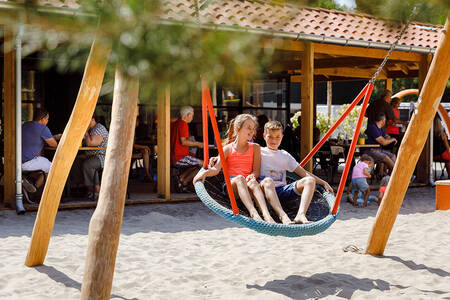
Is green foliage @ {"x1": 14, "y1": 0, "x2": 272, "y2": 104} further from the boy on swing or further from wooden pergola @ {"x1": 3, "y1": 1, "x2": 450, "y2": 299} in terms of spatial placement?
the boy on swing

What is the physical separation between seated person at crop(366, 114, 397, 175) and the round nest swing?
4.32 meters

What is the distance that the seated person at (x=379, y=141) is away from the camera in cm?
927

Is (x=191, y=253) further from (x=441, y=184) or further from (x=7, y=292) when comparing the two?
(x=441, y=184)

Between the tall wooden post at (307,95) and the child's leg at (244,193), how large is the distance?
3.87m

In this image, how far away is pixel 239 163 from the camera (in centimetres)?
520

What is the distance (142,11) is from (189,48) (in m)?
0.14

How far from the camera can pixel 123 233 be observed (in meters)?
5.98

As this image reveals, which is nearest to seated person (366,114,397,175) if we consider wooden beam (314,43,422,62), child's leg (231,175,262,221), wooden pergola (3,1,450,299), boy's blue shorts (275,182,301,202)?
wooden beam (314,43,422,62)

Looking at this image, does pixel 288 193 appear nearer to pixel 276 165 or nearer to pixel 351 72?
pixel 276 165

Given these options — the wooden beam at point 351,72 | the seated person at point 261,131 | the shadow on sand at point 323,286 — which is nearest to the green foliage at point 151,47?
the shadow on sand at point 323,286

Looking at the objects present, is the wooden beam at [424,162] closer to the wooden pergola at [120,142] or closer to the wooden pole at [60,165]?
the wooden pergola at [120,142]

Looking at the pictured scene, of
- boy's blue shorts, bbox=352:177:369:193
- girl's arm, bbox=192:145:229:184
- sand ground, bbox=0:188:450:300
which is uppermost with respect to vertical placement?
girl's arm, bbox=192:145:229:184

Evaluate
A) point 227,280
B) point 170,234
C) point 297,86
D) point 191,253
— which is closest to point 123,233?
point 170,234

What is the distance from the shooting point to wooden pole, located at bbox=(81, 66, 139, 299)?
2848 mm
